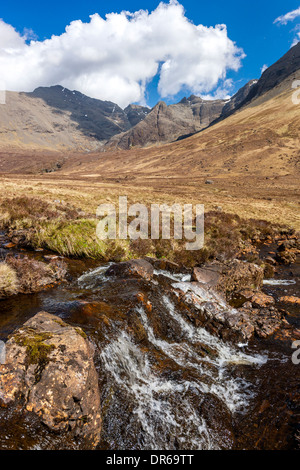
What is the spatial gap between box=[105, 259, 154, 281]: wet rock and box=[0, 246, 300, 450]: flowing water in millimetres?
765

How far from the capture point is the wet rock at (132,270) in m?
9.79

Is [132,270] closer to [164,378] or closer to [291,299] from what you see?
[164,378]

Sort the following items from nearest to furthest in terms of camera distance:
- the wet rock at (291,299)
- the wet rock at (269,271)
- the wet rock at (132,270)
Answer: the wet rock at (132,270) → the wet rock at (291,299) → the wet rock at (269,271)

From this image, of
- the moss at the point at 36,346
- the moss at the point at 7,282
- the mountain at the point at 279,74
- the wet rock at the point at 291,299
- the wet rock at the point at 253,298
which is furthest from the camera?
the mountain at the point at 279,74

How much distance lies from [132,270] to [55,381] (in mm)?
6029

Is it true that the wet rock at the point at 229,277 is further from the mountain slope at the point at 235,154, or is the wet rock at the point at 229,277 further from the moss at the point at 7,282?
the mountain slope at the point at 235,154

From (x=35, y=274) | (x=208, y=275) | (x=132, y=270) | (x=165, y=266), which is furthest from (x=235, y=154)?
(x=35, y=274)

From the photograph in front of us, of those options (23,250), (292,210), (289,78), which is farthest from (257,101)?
(23,250)

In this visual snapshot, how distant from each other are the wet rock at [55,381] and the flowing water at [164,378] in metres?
0.21

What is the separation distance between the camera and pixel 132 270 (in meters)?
9.87

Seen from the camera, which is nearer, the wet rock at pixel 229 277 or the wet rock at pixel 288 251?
the wet rock at pixel 229 277

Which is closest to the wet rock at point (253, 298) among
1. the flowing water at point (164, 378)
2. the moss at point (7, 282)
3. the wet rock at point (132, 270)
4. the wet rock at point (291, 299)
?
the wet rock at point (291, 299)

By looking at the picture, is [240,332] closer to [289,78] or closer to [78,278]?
[78,278]
